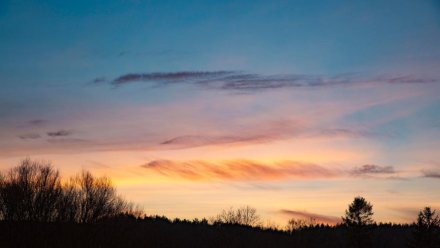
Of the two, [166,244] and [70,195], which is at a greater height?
[70,195]

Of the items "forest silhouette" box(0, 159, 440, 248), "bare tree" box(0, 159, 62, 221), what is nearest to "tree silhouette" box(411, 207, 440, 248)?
"forest silhouette" box(0, 159, 440, 248)

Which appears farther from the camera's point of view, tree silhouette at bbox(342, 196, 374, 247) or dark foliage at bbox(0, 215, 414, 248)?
tree silhouette at bbox(342, 196, 374, 247)

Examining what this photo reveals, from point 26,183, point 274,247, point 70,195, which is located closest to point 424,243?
point 274,247

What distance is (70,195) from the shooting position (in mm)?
56500

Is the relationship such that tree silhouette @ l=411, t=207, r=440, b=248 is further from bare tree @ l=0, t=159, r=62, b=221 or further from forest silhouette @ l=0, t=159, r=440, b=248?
bare tree @ l=0, t=159, r=62, b=221

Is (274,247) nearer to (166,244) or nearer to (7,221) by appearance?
(166,244)

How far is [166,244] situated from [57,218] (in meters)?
11.6

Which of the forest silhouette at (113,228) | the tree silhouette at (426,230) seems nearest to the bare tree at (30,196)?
the forest silhouette at (113,228)

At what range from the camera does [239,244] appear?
60.8 m

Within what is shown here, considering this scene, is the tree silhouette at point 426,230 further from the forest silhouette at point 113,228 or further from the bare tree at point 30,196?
the bare tree at point 30,196

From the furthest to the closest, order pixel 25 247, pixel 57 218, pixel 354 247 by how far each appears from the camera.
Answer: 1. pixel 354 247
2. pixel 57 218
3. pixel 25 247

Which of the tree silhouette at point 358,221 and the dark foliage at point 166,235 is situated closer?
the dark foliage at point 166,235

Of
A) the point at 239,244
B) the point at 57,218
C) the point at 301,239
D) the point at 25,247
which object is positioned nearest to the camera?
the point at 25,247

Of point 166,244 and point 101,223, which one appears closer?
point 101,223
